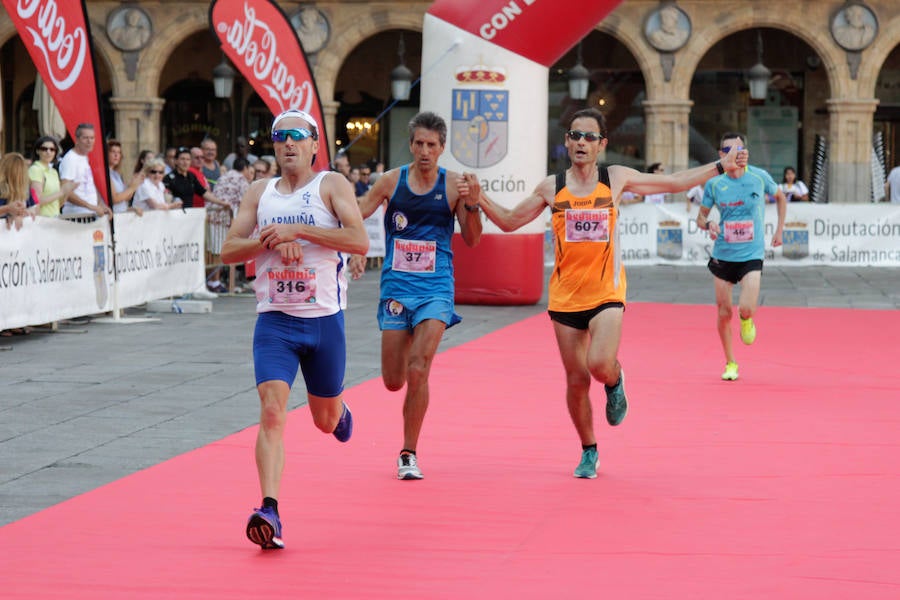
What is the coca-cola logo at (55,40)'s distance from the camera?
12.4 meters

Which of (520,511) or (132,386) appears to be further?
(132,386)

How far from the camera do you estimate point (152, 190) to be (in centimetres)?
1588

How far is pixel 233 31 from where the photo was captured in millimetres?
13805

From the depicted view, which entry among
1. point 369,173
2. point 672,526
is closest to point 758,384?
point 672,526

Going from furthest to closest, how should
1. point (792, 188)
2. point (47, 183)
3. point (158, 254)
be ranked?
1. point (792, 188)
2. point (158, 254)
3. point (47, 183)

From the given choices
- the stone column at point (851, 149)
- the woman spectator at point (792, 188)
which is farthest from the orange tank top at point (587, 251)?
the stone column at point (851, 149)

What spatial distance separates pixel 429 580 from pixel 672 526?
4.29 feet

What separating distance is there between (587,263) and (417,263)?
0.82 meters

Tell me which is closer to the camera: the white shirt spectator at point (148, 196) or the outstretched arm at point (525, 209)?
the outstretched arm at point (525, 209)

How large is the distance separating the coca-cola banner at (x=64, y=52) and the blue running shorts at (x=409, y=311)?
5868 mm

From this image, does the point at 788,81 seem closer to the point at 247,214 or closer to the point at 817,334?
the point at 817,334

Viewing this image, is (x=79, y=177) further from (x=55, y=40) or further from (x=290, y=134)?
(x=290, y=134)

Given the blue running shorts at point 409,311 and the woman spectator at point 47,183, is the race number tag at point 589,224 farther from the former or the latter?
the woman spectator at point 47,183

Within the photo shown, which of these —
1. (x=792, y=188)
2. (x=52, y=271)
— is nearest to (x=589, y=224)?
(x=52, y=271)
